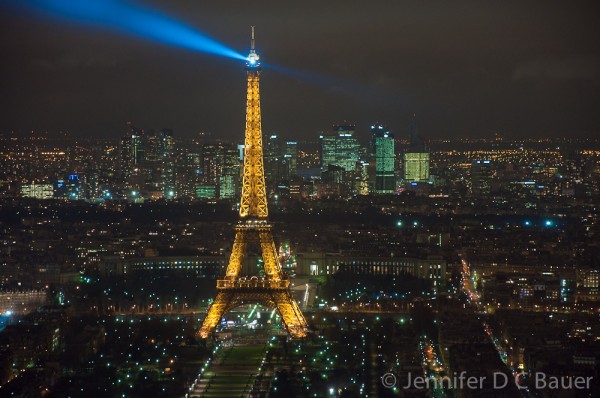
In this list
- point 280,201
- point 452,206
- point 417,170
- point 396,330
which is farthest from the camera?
point 417,170

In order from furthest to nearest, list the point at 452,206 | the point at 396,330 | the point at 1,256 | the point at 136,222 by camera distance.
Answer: the point at 452,206 < the point at 136,222 < the point at 1,256 < the point at 396,330

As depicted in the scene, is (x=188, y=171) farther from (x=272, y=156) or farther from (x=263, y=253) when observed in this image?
(x=263, y=253)

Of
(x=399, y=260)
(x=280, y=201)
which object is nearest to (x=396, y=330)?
(x=399, y=260)

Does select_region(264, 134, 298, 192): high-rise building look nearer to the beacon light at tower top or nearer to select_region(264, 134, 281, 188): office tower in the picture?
select_region(264, 134, 281, 188): office tower

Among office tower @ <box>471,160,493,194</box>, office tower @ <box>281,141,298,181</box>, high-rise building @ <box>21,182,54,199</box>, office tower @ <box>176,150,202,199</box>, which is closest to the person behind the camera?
high-rise building @ <box>21,182,54,199</box>

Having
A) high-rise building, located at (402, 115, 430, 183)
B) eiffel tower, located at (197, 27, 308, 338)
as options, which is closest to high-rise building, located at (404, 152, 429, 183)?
high-rise building, located at (402, 115, 430, 183)

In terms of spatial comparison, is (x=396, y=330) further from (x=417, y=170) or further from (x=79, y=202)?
(x=417, y=170)

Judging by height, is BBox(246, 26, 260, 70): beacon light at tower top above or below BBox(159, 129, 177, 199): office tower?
above

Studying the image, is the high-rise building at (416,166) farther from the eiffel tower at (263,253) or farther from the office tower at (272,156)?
the eiffel tower at (263,253)
